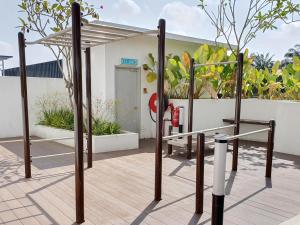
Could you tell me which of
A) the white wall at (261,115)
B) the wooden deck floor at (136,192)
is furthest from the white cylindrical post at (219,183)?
the white wall at (261,115)

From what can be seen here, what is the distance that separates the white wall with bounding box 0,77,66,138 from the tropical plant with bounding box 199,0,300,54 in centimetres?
573

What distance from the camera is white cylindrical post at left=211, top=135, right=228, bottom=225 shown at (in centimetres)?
251

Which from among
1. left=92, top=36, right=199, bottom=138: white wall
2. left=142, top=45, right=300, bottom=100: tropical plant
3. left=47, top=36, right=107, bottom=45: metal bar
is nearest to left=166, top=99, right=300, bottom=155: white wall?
left=142, top=45, right=300, bottom=100: tropical plant

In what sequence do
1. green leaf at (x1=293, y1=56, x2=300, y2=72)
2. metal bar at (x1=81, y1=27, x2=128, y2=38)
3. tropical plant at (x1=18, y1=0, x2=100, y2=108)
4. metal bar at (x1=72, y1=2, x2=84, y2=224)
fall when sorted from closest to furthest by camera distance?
1. metal bar at (x1=72, y1=2, x2=84, y2=224)
2. metal bar at (x1=81, y1=27, x2=128, y2=38)
3. tropical plant at (x1=18, y1=0, x2=100, y2=108)
4. green leaf at (x1=293, y1=56, x2=300, y2=72)

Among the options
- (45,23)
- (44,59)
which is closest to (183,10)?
(45,23)

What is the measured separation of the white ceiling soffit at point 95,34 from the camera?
3.44m

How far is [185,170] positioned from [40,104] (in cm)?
557

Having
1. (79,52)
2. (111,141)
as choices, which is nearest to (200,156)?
(79,52)

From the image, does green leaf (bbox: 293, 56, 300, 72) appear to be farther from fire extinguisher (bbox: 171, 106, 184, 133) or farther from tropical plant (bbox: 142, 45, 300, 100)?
fire extinguisher (bbox: 171, 106, 184, 133)

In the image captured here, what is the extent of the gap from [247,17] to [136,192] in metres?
7.04

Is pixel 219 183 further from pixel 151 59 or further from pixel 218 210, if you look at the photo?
pixel 151 59

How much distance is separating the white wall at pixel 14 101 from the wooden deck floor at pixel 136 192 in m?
2.62

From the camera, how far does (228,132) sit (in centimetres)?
834

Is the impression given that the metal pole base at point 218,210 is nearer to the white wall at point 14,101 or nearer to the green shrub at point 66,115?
the green shrub at point 66,115
